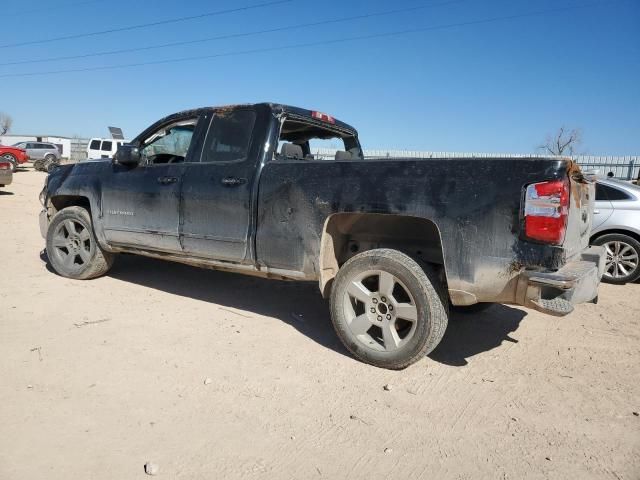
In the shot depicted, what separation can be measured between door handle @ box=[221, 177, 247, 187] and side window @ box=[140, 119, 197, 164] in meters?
0.97

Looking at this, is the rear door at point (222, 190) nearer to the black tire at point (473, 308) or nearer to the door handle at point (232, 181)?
the door handle at point (232, 181)

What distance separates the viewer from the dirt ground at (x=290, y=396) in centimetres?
221

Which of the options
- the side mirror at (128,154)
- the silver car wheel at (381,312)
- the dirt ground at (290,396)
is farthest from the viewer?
the side mirror at (128,154)

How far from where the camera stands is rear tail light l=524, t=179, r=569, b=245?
257cm

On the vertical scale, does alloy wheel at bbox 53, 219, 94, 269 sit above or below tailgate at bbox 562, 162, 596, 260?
below

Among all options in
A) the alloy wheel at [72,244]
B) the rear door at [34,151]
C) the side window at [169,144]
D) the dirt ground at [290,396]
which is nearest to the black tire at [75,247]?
the alloy wheel at [72,244]

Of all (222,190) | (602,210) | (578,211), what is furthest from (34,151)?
(578,211)

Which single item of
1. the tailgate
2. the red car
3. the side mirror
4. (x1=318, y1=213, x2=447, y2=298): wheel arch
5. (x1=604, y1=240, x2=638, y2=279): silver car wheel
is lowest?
(x1=604, y1=240, x2=638, y2=279): silver car wheel

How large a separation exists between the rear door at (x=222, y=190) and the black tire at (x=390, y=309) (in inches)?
39.4

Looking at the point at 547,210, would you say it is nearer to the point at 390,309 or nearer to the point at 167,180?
the point at 390,309

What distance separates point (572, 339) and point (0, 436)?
416 centimetres

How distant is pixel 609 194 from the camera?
6.49 m

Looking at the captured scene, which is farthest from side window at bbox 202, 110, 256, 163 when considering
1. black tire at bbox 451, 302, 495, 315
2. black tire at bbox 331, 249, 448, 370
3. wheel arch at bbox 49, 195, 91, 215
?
black tire at bbox 451, 302, 495, 315

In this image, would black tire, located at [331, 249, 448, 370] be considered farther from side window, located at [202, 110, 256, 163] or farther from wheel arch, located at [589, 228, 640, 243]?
wheel arch, located at [589, 228, 640, 243]
